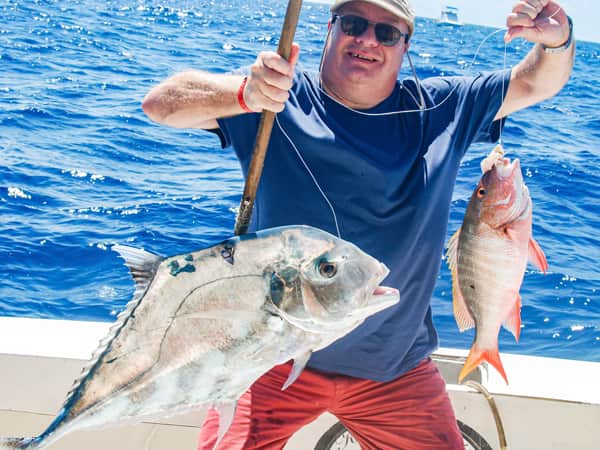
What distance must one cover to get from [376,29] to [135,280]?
142cm

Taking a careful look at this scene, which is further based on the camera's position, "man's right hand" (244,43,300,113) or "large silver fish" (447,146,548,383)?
"large silver fish" (447,146,548,383)

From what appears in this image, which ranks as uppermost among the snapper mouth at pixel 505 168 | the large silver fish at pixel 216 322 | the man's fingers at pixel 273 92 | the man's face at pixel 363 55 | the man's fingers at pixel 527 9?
the man's fingers at pixel 527 9

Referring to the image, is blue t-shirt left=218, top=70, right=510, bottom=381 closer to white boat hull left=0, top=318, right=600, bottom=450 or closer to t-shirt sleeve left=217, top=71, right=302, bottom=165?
t-shirt sleeve left=217, top=71, right=302, bottom=165

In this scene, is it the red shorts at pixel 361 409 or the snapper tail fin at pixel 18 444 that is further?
the red shorts at pixel 361 409

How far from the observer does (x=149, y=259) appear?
1.64 meters

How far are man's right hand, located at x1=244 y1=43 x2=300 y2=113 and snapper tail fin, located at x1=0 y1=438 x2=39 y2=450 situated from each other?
104 cm

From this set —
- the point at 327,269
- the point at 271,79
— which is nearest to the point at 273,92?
the point at 271,79

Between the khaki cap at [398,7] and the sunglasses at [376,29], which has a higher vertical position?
the khaki cap at [398,7]

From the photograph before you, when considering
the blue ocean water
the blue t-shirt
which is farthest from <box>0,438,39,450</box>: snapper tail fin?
the blue ocean water

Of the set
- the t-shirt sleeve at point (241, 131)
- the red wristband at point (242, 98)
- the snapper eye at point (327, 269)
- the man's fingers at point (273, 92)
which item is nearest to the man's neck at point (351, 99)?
the t-shirt sleeve at point (241, 131)

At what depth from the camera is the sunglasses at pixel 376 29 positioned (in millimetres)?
2500

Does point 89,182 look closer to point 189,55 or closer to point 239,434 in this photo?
point 239,434

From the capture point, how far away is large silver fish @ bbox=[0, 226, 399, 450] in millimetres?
1575

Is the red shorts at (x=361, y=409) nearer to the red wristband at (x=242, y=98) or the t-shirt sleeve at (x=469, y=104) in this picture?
the t-shirt sleeve at (x=469, y=104)
